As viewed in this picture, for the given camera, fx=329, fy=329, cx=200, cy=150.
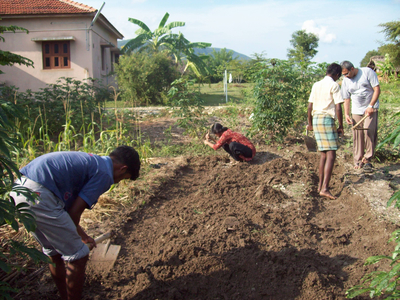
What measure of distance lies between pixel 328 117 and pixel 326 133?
0.72ft

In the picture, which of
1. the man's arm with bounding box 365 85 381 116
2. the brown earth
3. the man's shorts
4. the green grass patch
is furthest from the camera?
the green grass patch

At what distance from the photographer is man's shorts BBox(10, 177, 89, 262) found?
2076mm

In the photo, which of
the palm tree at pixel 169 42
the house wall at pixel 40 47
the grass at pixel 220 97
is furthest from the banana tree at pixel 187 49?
the house wall at pixel 40 47

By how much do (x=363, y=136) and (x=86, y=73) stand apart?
1262cm

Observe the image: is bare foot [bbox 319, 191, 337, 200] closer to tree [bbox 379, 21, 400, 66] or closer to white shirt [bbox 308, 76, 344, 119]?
white shirt [bbox 308, 76, 344, 119]

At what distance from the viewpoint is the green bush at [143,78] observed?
1280 centimetres

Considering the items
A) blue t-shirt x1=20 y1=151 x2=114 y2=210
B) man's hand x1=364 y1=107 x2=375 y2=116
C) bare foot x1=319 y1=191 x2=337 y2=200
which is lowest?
bare foot x1=319 y1=191 x2=337 y2=200

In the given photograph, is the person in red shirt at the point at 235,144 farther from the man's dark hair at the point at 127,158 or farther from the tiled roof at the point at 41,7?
the tiled roof at the point at 41,7

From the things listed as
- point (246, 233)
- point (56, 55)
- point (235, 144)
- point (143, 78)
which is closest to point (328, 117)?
point (235, 144)

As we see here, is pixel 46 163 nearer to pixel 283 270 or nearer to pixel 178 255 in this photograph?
pixel 178 255

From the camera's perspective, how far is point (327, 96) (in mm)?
4336

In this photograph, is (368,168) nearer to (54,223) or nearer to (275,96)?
(275,96)

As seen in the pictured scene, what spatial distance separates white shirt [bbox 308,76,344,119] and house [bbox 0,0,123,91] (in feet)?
38.4

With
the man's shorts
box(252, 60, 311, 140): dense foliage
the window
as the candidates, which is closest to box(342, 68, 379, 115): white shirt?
box(252, 60, 311, 140): dense foliage
